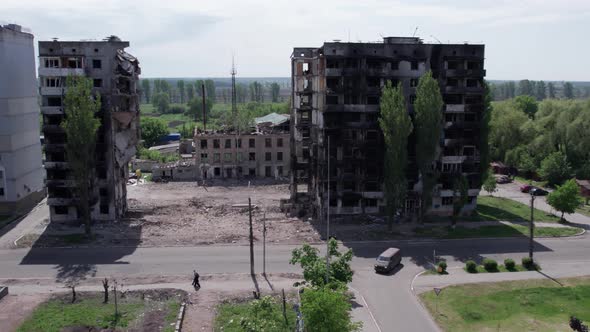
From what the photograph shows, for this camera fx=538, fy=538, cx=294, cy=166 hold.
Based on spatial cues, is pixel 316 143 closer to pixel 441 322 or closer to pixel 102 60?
pixel 102 60

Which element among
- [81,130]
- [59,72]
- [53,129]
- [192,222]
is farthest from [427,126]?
[53,129]

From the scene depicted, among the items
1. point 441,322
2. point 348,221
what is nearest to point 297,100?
point 348,221

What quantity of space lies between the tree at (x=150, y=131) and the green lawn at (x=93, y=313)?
104m

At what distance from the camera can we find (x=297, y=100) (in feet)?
228

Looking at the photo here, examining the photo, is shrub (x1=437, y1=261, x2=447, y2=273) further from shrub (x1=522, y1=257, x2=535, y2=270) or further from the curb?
the curb

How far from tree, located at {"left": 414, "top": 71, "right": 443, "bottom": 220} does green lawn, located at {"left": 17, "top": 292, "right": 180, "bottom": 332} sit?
32.2m

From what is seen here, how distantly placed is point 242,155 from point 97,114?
118 feet

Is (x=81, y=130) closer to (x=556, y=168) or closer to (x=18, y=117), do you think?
(x=18, y=117)

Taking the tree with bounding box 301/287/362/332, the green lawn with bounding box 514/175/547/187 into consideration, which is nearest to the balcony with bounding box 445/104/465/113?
the green lawn with bounding box 514/175/547/187

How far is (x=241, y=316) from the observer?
125 ft

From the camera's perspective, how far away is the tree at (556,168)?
86825 mm

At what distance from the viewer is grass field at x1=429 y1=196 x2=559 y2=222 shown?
220ft

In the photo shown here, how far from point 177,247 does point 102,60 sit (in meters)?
23.9

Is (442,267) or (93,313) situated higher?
(442,267)
